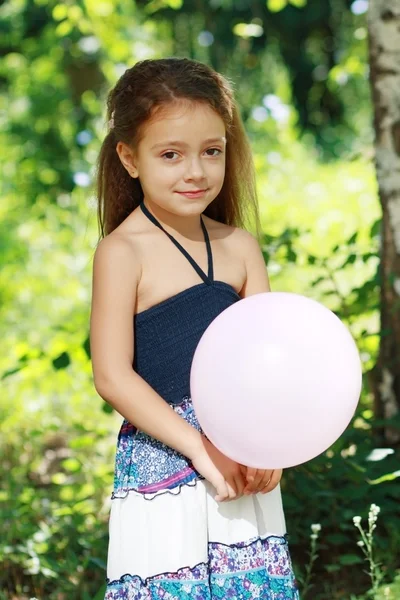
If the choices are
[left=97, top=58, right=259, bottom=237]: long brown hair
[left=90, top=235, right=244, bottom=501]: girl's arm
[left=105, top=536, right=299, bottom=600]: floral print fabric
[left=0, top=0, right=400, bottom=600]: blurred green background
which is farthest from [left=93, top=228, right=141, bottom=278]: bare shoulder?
[left=105, top=536, right=299, bottom=600]: floral print fabric

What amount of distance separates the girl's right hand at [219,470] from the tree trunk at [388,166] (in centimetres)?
135

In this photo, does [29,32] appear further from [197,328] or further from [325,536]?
[197,328]

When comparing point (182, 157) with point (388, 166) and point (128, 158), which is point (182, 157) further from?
point (388, 166)

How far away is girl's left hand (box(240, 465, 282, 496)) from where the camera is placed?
5.93ft

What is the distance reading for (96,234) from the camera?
223 inches

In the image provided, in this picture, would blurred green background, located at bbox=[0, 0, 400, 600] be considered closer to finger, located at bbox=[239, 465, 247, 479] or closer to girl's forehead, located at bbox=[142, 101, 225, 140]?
girl's forehead, located at bbox=[142, 101, 225, 140]

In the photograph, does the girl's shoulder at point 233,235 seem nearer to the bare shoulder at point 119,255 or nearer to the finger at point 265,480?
the bare shoulder at point 119,255

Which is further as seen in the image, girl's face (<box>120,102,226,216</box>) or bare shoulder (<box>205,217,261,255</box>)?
bare shoulder (<box>205,217,261,255</box>)

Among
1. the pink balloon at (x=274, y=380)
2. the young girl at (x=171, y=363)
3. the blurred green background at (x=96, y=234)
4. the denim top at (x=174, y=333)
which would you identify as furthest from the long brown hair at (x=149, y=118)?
the pink balloon at (x=274, y=380)

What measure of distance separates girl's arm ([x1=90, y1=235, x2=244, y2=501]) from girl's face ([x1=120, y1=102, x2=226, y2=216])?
0.43 ft

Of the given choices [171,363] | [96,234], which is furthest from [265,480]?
[96,234]

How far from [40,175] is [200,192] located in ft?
16.6

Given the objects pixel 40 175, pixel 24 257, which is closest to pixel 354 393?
pixel 24 257

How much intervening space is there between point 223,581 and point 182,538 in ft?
0.40
